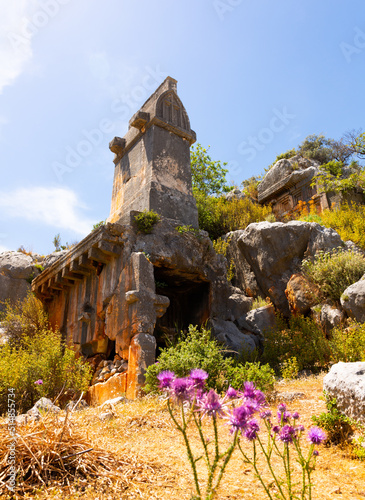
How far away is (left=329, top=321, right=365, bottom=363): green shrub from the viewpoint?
20.5 ft

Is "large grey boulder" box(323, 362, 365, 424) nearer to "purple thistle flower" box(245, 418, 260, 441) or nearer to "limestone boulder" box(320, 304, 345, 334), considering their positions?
"purple thistle flower" box(245, 418, 260, 441)

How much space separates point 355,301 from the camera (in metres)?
7.08

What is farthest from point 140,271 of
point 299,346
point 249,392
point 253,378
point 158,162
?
point 249,392

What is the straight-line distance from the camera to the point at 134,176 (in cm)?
962

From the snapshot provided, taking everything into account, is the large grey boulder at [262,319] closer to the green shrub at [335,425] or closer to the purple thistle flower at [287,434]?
the green shrub at [335,425]

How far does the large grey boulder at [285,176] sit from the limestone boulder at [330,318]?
12.1 m

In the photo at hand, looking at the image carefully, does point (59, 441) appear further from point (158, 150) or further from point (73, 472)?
point (158, 150)

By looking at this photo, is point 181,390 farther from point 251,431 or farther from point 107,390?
point 107,390

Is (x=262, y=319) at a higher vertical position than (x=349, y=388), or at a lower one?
higher

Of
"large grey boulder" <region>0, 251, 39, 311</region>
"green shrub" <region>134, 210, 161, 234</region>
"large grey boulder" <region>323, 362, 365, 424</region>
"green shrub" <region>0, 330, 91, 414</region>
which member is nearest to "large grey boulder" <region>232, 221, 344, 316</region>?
"green shrub" <region>134, 210, 161, 234</region>

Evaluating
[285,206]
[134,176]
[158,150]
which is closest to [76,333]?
[134,176]

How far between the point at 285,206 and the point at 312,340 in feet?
42.1

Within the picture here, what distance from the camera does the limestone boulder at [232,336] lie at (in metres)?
7.92

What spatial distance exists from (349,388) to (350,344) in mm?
3296
